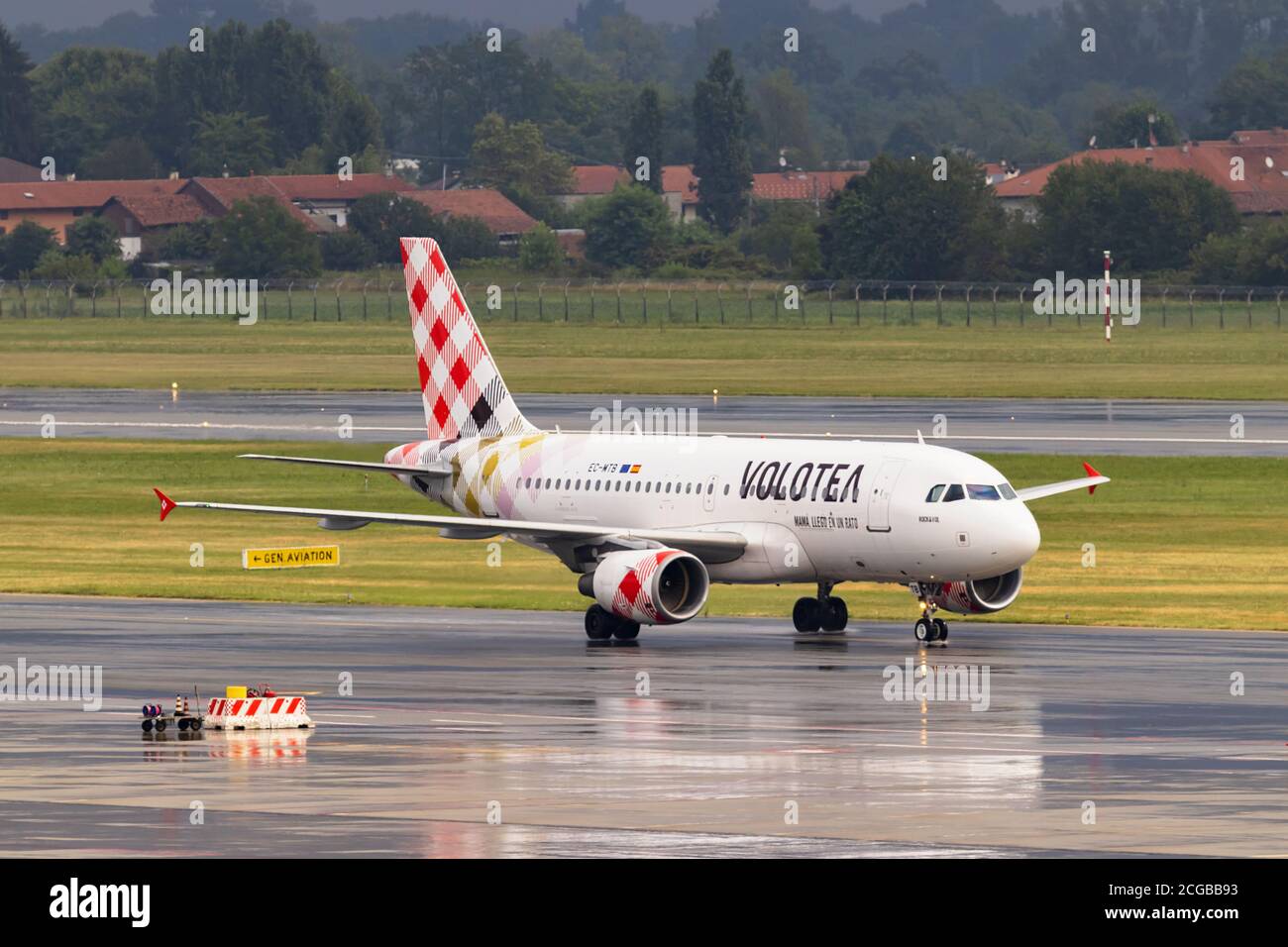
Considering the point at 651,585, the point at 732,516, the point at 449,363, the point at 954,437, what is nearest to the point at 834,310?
the point at 954,437

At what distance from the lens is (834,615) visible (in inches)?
1992

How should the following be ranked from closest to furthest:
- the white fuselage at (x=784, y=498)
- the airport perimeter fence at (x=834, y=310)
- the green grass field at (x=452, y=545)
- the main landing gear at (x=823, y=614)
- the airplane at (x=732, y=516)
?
1. the white fuselage at (x=784, y=498)
2. the airplane at (x=732, y=516)
3. the main landing gear at (x=823, y=614)
4. the green grass field at (x=452, y=545)
5. the airport perimeter fence at (x=834, y=310)

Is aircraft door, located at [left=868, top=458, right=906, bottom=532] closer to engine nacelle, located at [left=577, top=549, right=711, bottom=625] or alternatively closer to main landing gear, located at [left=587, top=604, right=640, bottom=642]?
engine nacelle, located at [left=577, top=549, right=711, bottom=625]

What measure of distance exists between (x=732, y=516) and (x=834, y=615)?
279 centimetres

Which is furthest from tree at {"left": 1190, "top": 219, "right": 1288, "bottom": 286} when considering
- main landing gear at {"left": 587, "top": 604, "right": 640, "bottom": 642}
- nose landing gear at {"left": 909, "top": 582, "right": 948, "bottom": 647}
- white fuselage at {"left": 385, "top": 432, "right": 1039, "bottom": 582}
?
main landing gear at {"left": 587, "top": 604, "right": 640, "bottom": 642}

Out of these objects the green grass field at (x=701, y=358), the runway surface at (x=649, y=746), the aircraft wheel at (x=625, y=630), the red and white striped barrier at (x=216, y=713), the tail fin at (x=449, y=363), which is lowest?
the runway surface at (x=649, y=746)

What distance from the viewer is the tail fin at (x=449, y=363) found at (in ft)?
190

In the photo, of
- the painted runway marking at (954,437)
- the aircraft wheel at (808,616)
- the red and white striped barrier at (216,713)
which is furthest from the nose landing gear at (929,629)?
the painted runway marking at (954,437)

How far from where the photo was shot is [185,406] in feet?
379

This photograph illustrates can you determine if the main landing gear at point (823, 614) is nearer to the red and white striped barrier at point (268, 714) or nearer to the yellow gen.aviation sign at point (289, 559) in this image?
the yellow gen.aviation sign at point (289, 559)

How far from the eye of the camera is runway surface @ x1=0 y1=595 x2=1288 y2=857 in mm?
27016

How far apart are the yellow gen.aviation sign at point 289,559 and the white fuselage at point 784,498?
6.99 meters
